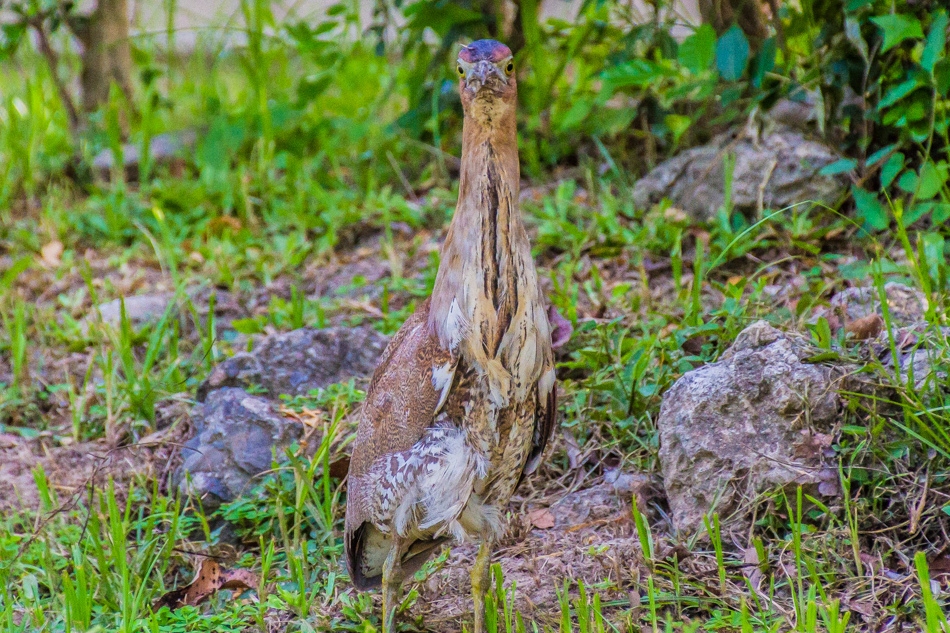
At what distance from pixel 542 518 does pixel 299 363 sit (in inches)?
49.7

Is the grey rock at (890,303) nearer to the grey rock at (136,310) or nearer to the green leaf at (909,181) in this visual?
the green leaf at (909,181)

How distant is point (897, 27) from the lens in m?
3.55

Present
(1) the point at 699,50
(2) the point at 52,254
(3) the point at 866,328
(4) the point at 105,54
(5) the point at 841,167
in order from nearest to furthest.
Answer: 1. (3) the point at 866,328
2. (5) the point at 841,167
3. (1) the point at 699,50
4. (2) the point at 52,254
5. (4) the point at 105,54

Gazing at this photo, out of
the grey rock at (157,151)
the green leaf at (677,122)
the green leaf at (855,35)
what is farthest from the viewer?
the grey rock at (157,151)

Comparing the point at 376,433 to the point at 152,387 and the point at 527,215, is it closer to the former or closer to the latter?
the point at 152,387

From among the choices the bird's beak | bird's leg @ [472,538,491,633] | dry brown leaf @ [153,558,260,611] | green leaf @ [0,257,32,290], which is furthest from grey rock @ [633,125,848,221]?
green leaf @ [0,257,32,290]

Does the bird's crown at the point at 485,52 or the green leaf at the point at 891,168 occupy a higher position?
the bird's crown at the point at 485,52

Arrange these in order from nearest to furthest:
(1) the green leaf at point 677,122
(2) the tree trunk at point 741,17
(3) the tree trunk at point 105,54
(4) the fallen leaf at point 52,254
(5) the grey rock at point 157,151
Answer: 1. (2) the tree trunk at point 741,17
2. (1) the green leaf at point 677,122
3. (4) the fallen leaf at point 52,254
4. (5) the grey rock at point 157,151
5. (3) the tree trunk at point 105,54

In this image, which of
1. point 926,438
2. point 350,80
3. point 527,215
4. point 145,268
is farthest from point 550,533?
point 350,80

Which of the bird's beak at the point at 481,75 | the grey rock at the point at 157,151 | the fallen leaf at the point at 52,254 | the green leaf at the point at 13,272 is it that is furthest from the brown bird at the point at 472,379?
the grey rock at the point at 157,151

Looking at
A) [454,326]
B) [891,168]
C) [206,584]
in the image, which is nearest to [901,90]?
[891,168]

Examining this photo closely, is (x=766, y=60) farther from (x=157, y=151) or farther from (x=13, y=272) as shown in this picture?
(x=157, y=151)

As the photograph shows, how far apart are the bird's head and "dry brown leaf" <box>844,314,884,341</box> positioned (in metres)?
1.49

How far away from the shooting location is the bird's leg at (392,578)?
9.16 ft
